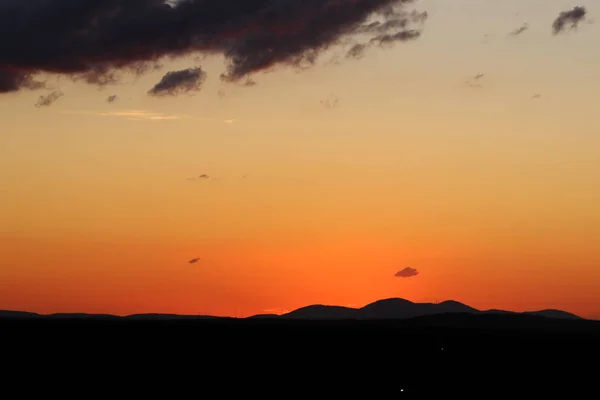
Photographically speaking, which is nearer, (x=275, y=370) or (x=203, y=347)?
(x=275, y=370)

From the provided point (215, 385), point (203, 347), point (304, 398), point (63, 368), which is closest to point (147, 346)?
point (203, 347)

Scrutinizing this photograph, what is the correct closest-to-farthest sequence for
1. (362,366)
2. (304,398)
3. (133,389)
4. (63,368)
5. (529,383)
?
1. (304,398)
2. (133,389)
3. (529,383)
4. (63,368)
5. (362,366)

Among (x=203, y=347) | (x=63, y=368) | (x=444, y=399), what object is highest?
(x=203, y=347)

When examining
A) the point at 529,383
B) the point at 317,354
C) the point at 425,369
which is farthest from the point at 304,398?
the point at 317,354

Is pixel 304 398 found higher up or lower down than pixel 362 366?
lower down

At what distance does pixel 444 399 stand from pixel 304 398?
923 centimetres

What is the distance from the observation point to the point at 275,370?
3903 inches

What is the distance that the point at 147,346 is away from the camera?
14450 cm

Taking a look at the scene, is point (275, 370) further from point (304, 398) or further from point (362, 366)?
point (304, 398)

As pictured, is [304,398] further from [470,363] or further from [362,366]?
[470,363]

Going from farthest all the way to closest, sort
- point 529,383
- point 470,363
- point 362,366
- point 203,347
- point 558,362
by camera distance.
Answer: point 203,347, point 558,362, point 470,363, point 362,366, point 529,383

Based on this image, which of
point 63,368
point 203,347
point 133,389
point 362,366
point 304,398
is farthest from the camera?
point 203,347

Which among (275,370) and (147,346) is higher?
(147,346)

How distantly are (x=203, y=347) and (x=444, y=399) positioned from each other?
75.6 m
